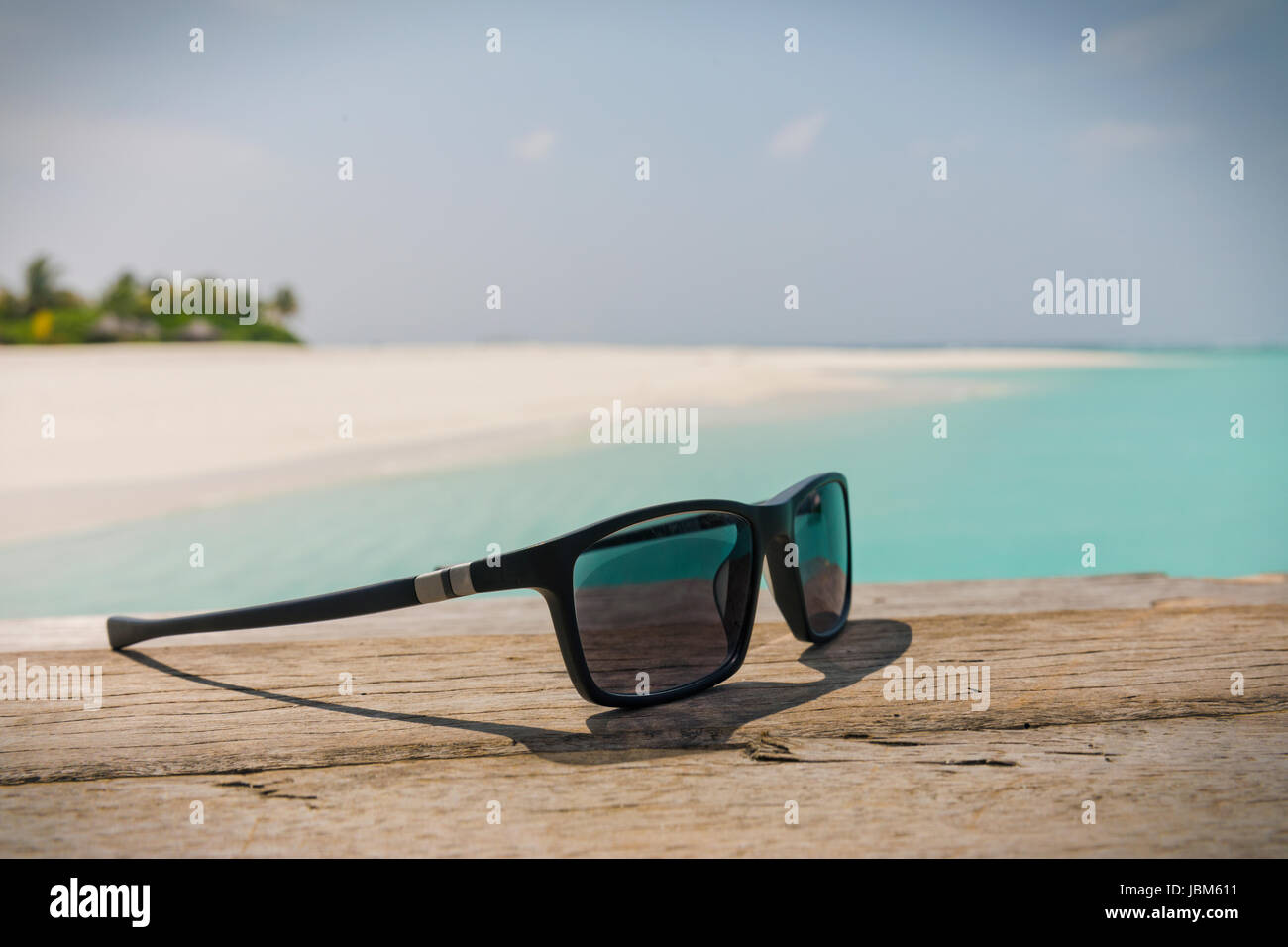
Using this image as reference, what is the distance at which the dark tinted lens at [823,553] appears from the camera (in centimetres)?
117

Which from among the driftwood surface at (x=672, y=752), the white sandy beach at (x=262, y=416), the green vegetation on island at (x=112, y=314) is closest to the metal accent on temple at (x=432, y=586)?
the driftwood surface at (x=672, y=752)

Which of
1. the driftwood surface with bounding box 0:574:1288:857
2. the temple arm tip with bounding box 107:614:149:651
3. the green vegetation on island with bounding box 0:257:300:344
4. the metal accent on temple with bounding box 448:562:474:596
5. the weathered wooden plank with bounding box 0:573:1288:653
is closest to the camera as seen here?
the driftwood surface with bounding box 0:574:1288:857

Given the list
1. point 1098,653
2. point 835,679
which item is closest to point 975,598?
point 1098,653

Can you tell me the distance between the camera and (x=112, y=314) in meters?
27.6

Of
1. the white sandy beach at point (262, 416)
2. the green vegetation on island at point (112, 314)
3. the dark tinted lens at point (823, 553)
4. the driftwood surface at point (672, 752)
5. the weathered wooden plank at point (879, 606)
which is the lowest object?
the driftwood surface at point (672, 752)

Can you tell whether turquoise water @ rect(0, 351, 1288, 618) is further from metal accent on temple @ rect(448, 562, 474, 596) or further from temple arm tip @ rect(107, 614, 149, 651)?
metal accent on temple @ rect(448, 562, 474, 596)

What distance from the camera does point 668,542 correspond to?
41.8 inches

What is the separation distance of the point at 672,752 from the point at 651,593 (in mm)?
305

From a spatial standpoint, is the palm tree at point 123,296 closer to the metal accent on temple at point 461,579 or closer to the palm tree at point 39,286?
the palm tree at point 39,286

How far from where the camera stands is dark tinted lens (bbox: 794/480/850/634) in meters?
1.17

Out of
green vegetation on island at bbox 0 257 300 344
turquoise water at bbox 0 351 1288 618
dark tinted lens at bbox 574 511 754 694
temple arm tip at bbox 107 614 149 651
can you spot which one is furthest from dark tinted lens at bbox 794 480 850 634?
green vegetation on island at bbox 0 257 300 344

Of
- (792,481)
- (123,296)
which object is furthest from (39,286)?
(792,481)

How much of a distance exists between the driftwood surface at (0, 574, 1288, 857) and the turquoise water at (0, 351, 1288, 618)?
3.73 metres

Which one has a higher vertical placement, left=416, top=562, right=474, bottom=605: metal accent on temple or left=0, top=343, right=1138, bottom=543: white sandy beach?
left=0, top=343, right=1138, bottom=543: white sandy beach
